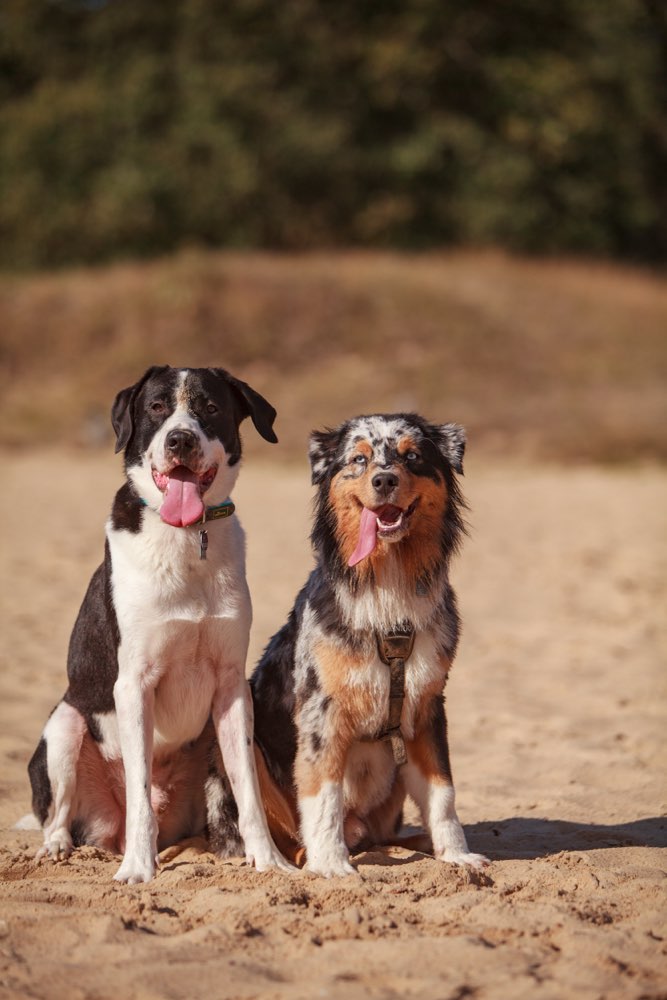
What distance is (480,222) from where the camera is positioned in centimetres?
3020

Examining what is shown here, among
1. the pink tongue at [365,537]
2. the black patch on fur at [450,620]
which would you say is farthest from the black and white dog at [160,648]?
the black patch on fur at [450,620]

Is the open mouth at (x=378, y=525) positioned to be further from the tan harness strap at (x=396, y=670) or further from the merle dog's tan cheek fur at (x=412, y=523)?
the tan harness strap at (x=396, y=670)

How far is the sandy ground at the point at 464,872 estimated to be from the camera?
334cm

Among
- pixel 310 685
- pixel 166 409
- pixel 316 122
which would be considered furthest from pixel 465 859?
pixel 316 122

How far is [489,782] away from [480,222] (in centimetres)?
2593

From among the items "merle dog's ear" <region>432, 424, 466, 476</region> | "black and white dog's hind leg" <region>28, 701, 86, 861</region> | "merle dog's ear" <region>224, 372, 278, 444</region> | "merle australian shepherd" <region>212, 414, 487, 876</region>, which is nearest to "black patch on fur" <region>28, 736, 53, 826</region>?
"black and white dog's hind leg" <region>28, 701, 86, 861</region>

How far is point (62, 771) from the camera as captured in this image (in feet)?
15.0

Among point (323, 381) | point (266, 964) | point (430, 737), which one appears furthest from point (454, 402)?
point (266, 964)

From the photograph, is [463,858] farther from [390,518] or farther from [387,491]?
[387,491]

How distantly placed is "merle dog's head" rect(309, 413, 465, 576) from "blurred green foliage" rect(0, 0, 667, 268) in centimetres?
2472

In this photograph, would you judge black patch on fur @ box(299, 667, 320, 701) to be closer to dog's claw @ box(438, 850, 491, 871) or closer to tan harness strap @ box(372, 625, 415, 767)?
tan harness strap @ box(372, 625, 415, 767)

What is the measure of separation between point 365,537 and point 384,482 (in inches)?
9.7

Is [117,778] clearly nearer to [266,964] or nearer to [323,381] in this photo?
[266,964]

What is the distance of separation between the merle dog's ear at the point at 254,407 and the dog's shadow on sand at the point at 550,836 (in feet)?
6.57
